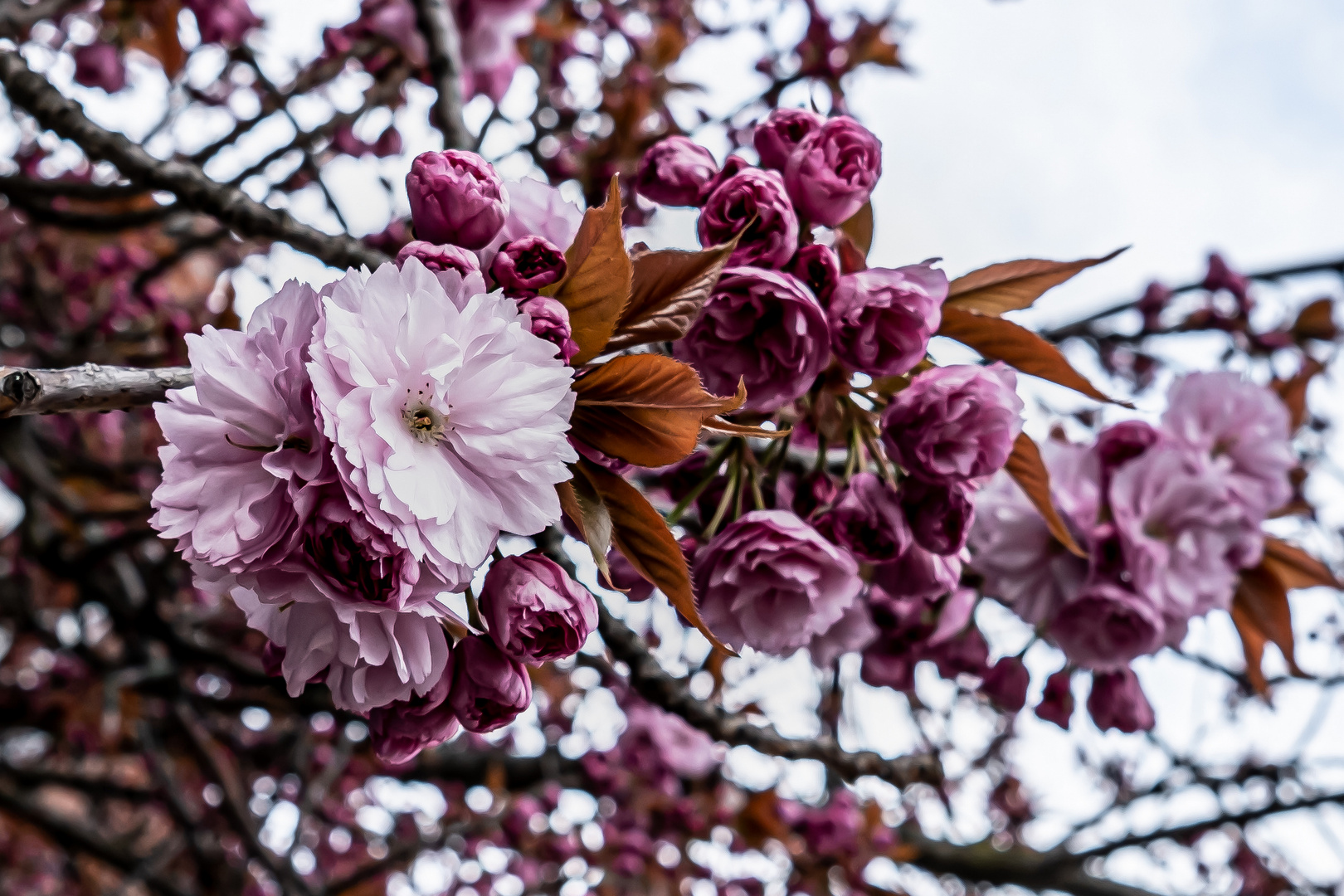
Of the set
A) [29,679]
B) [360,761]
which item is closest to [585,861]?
[360,761]

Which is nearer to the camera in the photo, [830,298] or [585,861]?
[830,298]

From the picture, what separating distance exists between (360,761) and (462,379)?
3052 millimetres

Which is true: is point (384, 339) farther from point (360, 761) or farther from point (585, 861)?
point (360, 761)

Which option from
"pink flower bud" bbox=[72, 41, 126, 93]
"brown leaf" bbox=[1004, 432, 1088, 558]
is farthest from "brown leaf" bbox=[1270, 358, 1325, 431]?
"pink flower bud" bbox=[72, 41, 126, 93]

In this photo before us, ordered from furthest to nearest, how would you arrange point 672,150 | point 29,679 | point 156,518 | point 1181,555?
point 29,679
point 1181,555
point 672,150
point 156,518

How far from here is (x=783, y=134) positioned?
0.87 meters

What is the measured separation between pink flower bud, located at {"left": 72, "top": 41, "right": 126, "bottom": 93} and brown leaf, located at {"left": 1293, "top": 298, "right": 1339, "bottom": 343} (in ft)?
10.1

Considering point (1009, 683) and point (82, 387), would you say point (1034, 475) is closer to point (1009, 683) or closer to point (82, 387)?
point (1009, 683)

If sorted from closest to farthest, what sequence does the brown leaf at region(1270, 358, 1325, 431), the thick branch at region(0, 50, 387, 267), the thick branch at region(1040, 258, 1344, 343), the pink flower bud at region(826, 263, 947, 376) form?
1. the pink flower bud at region(826, 263, 947, 376)
2. the thick branch at region(0, 50, 387, 267)
3. the brown leaf at region(1270, 358, 1325, 431)
4. the thick branch at region(1040, 258, 1344, 343)

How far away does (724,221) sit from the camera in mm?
766

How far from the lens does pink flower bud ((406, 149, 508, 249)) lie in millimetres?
662

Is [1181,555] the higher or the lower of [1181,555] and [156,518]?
the lower

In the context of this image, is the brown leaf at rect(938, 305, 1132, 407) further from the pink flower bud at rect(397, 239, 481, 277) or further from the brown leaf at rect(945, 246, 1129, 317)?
the pink flower bud at rect(397, 239, 481, 277)

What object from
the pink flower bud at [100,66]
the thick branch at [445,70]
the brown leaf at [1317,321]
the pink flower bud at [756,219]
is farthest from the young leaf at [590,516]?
the pink flower bud at [100,66]
